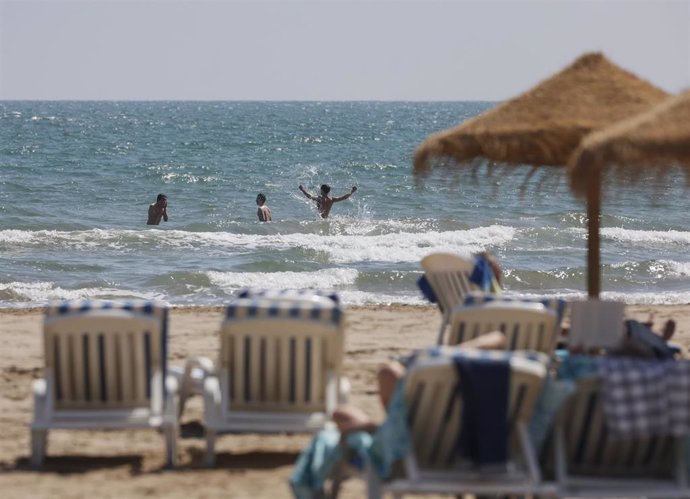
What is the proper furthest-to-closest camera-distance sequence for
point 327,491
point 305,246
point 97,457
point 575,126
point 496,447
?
point 305,246
point 575,126
point 97,457
point 327,491
point 496,447

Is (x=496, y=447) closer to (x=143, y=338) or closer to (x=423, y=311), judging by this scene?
(x=143, y=338)

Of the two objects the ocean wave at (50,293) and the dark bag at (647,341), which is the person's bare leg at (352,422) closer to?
the dark bag at (647,341)

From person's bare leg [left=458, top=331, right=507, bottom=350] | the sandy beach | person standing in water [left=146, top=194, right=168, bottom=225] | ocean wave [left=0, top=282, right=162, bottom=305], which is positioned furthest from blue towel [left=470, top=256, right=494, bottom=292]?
person standing in water [left=146, top=194, right=168, bottom=225]

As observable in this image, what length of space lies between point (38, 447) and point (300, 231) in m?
15.7

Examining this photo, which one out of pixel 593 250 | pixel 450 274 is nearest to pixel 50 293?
pixel 450 274

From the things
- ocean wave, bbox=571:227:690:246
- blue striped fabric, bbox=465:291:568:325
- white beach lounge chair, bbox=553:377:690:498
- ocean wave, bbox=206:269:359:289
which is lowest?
ocean wave, bbox=206:269:359:289

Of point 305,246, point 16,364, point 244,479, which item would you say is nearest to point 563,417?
point 244,479

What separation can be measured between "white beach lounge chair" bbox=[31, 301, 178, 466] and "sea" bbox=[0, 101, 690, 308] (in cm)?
255

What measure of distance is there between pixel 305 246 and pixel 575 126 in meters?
11.9

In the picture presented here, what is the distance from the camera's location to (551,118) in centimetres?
734

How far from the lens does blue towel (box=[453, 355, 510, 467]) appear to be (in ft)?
14.5

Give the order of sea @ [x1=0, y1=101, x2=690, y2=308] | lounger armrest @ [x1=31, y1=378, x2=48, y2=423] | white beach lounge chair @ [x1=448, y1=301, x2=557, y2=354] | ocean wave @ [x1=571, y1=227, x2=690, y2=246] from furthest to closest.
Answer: ocean wave @ [x1=571, y1=227, x2=690, y2=246] < sea @ [x1=0, y1=101, x2=690, y2=308] < white beach lounge chair @ [x1=448, y1=301, x2=557, y2=354] < lounger armrest @ [x1=31, y1=378, x2=48, y2=423]

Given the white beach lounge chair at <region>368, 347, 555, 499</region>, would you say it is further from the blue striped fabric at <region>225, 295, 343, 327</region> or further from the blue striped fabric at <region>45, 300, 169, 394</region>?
the blue striped fabric at <region>45, 300, 169, 394</region>

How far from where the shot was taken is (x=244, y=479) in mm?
5867
